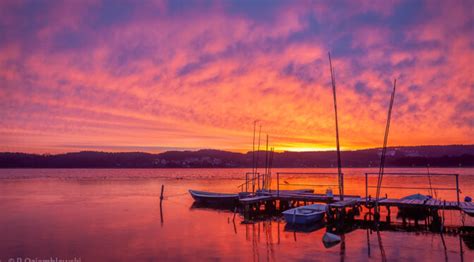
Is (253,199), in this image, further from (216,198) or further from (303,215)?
(216,198)

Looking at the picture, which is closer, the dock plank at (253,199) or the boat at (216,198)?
the dock plank at (253,199)

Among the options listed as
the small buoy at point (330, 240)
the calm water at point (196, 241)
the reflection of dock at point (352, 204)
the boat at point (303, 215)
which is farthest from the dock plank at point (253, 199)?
the small buoy at point (330, 240)

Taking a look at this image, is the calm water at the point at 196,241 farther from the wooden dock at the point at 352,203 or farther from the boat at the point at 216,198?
the boat at the point at 216,198

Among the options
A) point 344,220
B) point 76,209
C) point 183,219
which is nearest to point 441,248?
point 344,220

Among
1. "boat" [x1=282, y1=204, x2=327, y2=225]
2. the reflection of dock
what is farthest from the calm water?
the reflection of dock

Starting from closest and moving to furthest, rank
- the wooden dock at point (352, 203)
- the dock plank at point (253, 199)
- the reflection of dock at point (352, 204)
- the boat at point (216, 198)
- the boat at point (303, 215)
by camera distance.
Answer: the wooden dock at point (352, 203), the reflection of dock at point (352, 204), the boat at point (303, 215), the dock plank at point (253, 199), the boat at point (216, 198)

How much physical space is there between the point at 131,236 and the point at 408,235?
1385cm

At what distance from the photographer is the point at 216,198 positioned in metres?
36.2

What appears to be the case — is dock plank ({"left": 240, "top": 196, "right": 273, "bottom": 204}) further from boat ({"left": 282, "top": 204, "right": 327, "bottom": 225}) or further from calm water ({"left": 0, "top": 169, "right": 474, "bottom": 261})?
boat ({"left": 282, "top": 204, "right": 327, "bottom": 225})

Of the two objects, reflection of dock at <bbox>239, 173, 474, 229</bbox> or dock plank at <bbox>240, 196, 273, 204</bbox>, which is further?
dock plank at <bbox>240, 196, 273, 204</bbox>

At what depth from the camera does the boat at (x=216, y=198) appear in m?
35.0

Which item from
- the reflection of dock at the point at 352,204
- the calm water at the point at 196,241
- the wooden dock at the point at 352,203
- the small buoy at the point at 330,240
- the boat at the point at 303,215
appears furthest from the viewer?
the boat at the point at 303,215

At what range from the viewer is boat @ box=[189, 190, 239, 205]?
3497 cm

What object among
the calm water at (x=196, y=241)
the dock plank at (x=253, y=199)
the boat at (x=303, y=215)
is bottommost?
the calm water at (x=196, y=241)
